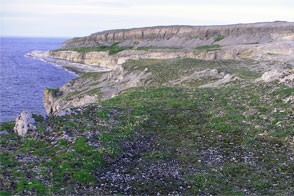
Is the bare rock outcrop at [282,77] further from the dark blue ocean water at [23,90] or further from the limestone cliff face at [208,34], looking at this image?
the limestone cliff face at [208,34]

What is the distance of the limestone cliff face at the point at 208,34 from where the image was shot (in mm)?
117250

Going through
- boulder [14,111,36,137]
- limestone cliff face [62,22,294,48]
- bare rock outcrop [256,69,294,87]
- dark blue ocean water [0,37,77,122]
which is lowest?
dark blue ocean water [0,37,77,122]

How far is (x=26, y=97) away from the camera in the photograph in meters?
70.2

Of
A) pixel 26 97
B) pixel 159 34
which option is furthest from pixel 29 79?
pixel 159 34

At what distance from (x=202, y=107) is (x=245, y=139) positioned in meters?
7.10

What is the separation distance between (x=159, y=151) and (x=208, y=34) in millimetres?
147590

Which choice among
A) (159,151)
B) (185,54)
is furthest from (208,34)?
(159,151)

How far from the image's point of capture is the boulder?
53.5ft

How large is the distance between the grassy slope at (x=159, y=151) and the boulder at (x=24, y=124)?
530 mm

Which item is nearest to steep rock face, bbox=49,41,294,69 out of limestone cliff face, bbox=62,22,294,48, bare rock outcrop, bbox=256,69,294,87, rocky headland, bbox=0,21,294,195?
limestone cliff face, bbox=62,22,294,48

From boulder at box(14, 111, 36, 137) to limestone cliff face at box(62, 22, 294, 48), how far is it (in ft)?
337

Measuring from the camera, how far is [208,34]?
154 meters

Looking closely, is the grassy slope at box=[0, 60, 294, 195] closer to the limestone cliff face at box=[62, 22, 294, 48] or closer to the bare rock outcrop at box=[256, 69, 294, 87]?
the bare rock outcrop at box=[256, 69, 294, 87]

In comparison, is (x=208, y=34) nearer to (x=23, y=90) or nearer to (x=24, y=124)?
(x=23, y=90)
